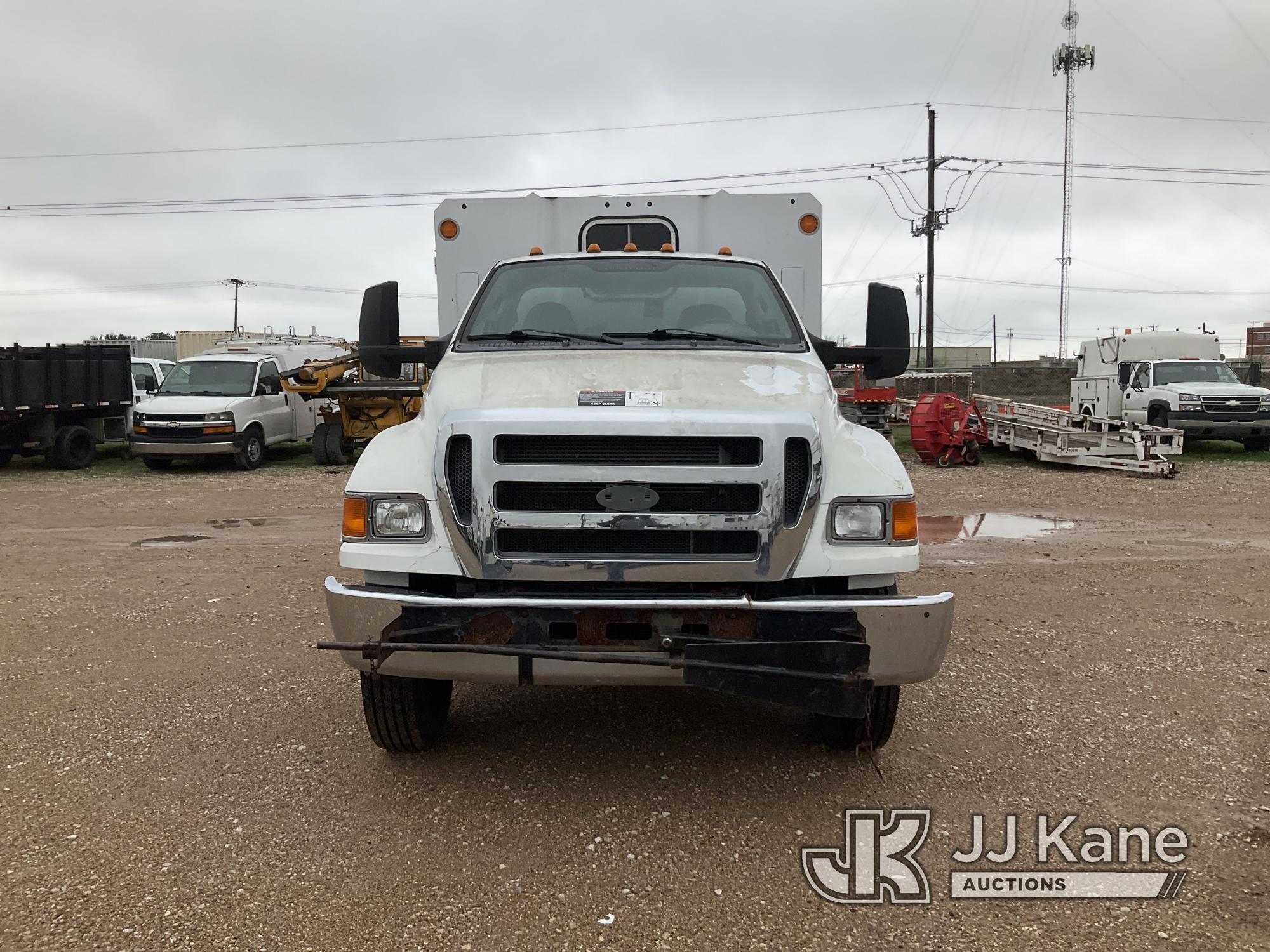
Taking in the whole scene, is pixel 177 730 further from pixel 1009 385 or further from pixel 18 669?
pixel 1009 385

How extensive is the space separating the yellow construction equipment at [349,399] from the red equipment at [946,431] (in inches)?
347

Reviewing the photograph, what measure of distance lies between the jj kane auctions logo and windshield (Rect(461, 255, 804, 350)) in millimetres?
2184

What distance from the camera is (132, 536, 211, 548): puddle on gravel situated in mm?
9180

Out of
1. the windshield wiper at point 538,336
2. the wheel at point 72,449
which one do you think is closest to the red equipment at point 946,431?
the windshield wiper at point 538,336

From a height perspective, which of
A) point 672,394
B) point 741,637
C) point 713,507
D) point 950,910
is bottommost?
point 950,910

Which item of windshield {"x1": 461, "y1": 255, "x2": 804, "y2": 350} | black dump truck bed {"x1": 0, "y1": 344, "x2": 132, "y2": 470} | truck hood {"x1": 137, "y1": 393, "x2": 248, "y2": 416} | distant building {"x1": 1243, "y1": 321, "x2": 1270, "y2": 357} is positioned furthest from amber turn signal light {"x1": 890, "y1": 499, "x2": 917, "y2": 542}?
distant building {"x1": 1243, "y1": 321, "x2": 1270, "y2": 357}

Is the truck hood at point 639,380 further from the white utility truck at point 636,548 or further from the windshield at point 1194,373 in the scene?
the windshield at point 1194,373

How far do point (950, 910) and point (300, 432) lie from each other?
58.3ft

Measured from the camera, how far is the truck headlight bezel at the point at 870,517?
3352 mm

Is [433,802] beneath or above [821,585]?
beneath

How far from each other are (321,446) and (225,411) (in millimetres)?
1692

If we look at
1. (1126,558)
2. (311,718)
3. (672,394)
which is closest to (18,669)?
(311,718)

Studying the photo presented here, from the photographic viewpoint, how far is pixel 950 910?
9.43 feet

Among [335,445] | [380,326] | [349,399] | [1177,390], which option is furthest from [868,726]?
[1177,390]
